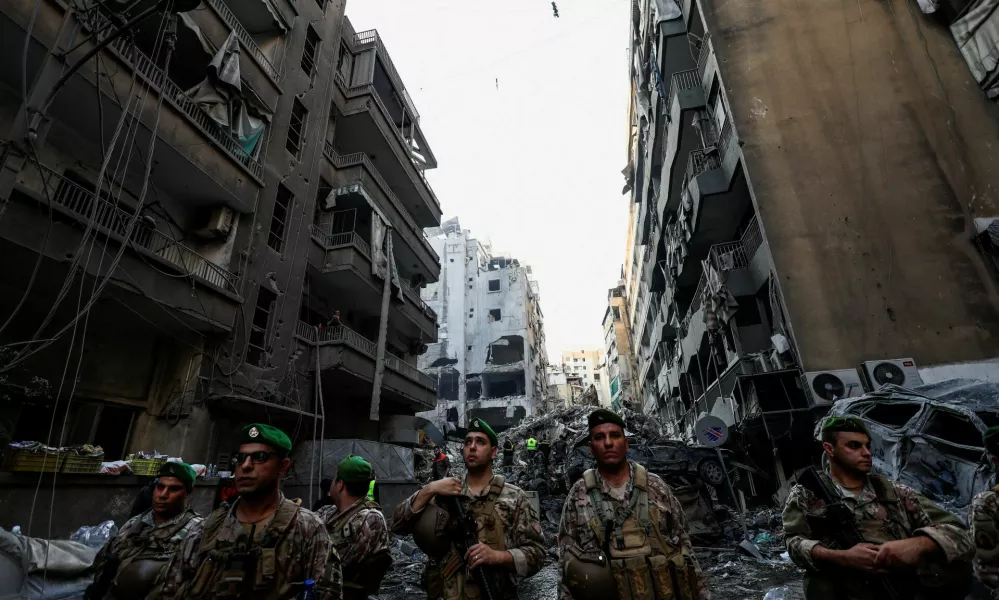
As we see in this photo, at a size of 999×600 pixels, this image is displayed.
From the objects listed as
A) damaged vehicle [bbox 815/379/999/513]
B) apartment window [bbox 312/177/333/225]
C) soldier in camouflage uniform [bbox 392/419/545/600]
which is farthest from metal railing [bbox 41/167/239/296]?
damaged vehicle [bbox 815/379/999/513]

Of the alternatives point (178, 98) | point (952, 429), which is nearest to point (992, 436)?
point (952, 429)

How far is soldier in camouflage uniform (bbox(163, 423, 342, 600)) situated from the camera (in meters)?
2.36

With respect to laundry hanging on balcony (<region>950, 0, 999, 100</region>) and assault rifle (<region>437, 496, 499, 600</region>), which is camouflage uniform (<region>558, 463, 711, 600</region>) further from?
laundry hanging on balcony (<region>950, 0, 999, 100</region>)

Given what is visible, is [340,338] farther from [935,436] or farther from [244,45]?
[935,436]

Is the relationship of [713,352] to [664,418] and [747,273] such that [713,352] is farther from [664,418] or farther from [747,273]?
[664,418]

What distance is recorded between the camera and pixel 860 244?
38.7ft

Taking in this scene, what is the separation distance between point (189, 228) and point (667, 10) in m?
17.2

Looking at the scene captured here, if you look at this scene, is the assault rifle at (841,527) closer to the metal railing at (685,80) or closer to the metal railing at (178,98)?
the metal railing at (178,98)

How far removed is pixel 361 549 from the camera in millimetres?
3592

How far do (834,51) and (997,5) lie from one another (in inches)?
130

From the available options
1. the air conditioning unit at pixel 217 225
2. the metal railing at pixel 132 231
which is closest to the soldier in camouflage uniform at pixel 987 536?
the metal railing at pixel 132 231

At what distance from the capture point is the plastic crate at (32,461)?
5625 mm

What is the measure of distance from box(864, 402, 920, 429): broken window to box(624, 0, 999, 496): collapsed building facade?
10.7ft

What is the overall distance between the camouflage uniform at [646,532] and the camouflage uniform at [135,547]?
2828 millimetres
